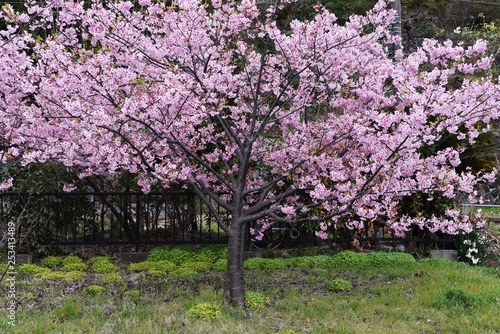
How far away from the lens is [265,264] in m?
6.69

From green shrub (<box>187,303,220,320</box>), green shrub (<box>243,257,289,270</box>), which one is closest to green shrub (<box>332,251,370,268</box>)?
green shrub (<box>243,257,289,270</box>)

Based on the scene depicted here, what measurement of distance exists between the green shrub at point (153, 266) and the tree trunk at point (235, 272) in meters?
1.85

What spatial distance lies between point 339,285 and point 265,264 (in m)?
1.39

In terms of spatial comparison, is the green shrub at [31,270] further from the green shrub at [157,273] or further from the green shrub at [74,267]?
the green shrub at [157,273]

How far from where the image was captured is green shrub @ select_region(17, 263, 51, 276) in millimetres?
6215

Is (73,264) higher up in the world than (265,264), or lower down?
higher up

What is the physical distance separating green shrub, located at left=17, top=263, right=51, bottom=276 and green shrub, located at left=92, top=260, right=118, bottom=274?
0.61 m

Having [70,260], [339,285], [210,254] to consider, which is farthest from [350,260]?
[70,260]

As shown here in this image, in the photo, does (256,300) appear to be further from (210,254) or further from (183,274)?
(210,254)

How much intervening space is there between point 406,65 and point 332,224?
120 inches

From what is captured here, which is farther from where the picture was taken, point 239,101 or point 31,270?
point 31,270

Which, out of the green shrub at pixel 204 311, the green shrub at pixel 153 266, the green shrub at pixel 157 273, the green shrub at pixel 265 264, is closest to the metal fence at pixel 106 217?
the green shrub at pixel 153 266

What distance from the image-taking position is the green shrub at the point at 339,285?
5.59 m

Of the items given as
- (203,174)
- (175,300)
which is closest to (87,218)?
(203,174)
